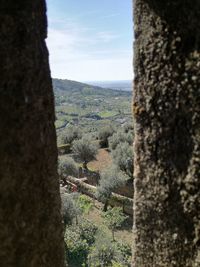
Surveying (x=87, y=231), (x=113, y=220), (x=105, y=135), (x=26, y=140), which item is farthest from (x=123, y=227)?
(x=26, y=140)

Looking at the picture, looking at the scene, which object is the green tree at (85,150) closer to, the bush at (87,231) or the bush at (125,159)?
the bush at (125,159)

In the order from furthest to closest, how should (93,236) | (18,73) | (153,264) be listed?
(93,236) → (153,264) → (18,73)

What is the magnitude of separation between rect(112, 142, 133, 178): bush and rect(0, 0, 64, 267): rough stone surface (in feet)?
81.0

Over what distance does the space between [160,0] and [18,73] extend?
1.46m

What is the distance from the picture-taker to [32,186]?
4.08 meters

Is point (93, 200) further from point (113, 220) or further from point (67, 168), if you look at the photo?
point (113, 220)

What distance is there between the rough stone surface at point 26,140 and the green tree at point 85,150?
2861 cm

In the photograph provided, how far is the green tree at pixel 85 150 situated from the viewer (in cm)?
3306

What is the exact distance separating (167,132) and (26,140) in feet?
4.34

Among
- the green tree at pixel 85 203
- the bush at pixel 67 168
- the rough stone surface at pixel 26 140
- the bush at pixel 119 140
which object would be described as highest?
the rough stone surface at pixel 26 140

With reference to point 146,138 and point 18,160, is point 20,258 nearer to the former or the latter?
point 18,160

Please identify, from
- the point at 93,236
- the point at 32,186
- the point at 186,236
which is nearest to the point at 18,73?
the point at 32,186

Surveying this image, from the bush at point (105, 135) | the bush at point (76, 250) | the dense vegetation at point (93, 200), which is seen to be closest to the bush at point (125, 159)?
the dense vegetation at point (93, 200)

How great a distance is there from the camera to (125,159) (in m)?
29.3
